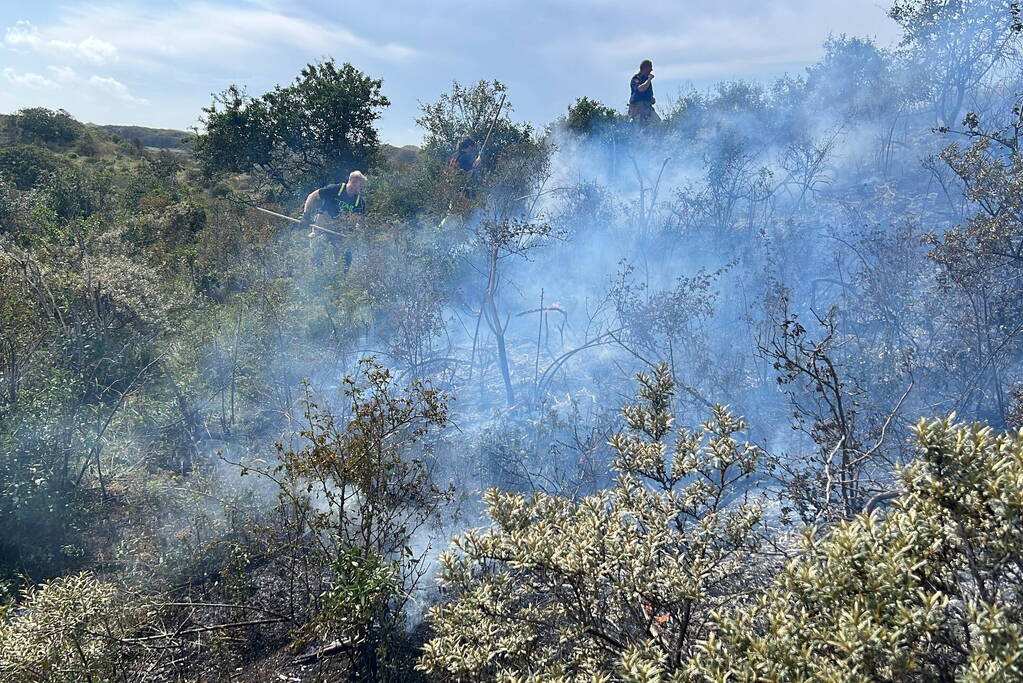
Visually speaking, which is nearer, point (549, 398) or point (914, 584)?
point (914, 584)

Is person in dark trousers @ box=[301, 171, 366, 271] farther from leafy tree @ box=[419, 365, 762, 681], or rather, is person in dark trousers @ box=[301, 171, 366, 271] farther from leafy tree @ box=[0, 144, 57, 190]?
leafy tree @ box=[0, 144, 57, 190]

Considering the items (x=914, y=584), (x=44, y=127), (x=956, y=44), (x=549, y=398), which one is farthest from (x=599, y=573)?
(x=44, y=127)

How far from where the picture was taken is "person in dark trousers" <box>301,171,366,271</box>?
9.12 m

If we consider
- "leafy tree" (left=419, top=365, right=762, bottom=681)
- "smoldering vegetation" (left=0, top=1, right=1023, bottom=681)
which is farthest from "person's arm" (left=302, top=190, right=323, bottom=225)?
"leafy tree" (left=419, top=365, right=762, bottom=681)

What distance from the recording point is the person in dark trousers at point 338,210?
9117mm

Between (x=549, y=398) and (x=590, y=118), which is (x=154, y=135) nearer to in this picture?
(x=590, y=118)

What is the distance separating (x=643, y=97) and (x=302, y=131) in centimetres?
796

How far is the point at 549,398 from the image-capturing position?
695 cm

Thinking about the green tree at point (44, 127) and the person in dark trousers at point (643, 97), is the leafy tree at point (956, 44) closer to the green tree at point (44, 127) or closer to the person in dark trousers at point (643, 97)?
the person in dark trousers at point (643, 97)

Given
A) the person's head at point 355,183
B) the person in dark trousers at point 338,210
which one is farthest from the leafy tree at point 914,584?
the person's head at point 355,183

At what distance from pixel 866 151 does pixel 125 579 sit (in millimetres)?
11685

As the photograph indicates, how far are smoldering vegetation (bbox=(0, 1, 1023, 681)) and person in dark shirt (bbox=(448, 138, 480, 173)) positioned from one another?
35cm

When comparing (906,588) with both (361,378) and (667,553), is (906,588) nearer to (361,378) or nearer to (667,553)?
(667,553)

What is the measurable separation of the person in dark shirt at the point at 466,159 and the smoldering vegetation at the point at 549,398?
1.15 ft
